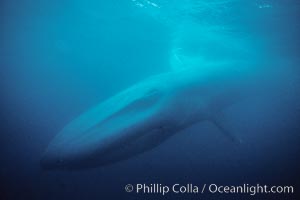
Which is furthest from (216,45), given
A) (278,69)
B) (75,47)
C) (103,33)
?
(75,47)

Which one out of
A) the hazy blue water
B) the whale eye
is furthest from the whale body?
the hazy blue water

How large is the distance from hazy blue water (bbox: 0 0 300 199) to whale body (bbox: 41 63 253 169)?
799mm

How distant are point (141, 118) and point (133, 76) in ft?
26.6

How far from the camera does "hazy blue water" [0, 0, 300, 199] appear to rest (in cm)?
655

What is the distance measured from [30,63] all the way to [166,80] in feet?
21.5

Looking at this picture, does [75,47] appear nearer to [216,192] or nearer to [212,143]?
[212,143]

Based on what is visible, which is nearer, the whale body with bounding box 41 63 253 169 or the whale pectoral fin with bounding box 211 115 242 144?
the whale body with bounding box 41 63 253 169

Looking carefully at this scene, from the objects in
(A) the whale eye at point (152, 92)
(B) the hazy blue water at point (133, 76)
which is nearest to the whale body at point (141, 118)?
(A) the whale eye at point (152, 92)

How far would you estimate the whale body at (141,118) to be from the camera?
15.4ft

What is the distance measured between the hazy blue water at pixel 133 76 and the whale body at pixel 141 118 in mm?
799

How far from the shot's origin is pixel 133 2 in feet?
29.5

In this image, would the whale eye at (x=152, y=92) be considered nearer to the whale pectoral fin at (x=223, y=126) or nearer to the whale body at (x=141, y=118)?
the whale body at (x=141, y=118)

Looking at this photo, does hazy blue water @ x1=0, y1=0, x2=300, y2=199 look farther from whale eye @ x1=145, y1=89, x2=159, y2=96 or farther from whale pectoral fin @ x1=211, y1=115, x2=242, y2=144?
whale eye @ x1=145, y1=89, x2=159, y2=96

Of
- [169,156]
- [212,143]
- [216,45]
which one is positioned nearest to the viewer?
[169,156]
